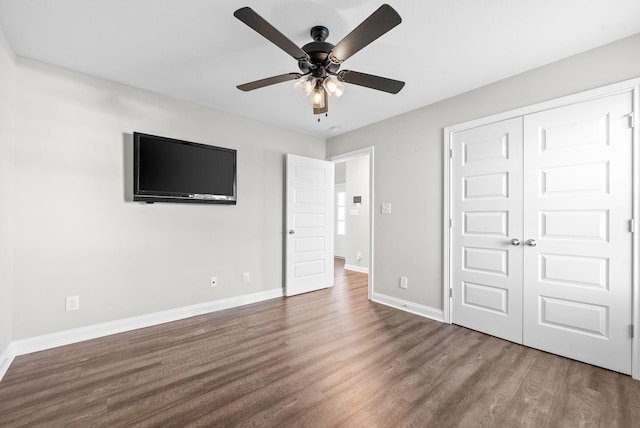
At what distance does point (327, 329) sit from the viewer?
112 inches

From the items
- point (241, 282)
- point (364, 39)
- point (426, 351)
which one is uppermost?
point (364, 39)

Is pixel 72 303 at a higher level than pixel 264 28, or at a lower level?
lower

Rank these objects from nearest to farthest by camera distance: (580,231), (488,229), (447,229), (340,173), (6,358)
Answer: (6,358), (580,231), (488,229), (447,229), (340,173)

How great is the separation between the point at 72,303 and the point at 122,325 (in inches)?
19.0

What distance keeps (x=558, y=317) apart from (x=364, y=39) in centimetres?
273

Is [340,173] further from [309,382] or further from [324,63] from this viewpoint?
[309,382]

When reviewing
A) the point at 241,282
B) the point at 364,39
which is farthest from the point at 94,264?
the point at 364,39

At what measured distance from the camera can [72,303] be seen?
2.51m

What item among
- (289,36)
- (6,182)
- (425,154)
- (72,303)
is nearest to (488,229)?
(425,154)

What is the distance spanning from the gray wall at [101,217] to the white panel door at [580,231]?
326cm

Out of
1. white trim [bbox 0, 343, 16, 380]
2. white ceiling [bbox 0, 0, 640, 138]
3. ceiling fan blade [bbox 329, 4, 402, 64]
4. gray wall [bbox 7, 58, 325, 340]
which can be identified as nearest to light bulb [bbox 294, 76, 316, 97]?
ceiling fan blade [bbox 329, 4, 402, 64]

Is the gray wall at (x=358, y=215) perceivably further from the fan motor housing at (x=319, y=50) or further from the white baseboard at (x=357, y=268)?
the fan motor housing at (x=319, y=50)

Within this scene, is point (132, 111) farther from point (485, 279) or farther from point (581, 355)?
point (581, 355)

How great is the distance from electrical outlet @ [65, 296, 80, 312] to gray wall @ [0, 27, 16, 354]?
34 centimetres
